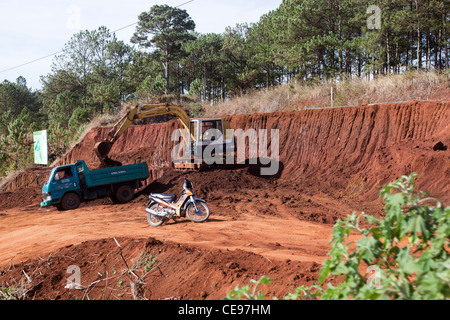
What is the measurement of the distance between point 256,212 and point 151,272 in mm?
6874

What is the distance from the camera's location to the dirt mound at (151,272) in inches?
219

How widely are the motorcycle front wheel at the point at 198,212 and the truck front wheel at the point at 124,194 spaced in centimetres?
686

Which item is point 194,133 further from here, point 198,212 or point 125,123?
point 198,212

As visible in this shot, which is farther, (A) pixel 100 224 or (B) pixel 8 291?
(A) pixel 100 224

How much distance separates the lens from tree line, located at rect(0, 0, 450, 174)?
99.3 feet

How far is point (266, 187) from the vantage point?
16.8 m

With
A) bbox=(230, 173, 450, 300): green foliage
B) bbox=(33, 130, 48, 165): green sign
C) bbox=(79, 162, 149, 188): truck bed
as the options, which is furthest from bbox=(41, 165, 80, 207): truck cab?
bbox=(230, 173, 450, 300): green foliage

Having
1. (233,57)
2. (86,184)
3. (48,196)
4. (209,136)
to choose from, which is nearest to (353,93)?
(209,136)

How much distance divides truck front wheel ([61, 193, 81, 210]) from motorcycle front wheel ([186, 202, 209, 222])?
732 centimetres

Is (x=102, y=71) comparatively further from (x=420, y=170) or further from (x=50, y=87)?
(x=420, y=170)

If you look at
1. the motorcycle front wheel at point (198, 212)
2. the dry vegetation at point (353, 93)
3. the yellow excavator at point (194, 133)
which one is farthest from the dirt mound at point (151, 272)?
the dry vegetation at point (353, 93)

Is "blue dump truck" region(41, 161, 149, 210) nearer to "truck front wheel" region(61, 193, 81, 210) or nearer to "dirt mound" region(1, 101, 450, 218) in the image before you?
"truck front wheel" region(61, 193, 81, 210)
